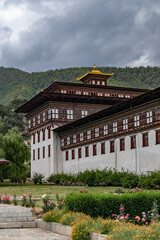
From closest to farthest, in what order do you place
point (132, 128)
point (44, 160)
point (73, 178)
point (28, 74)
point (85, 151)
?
point (132, 128), point (73, 178), point (85, 151), point (44, 160), point (28, 74)

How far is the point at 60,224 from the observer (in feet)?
44.3

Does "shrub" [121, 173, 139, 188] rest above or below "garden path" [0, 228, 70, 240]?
above

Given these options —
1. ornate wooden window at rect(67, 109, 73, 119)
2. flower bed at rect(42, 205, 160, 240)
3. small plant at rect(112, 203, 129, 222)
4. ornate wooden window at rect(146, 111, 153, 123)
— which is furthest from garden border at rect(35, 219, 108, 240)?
ornate wooden window at rect(67, 109, 73, 119)

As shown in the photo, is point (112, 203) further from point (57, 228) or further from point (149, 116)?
point (149, 116)

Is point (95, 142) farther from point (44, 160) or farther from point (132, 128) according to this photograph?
point (44, 160)

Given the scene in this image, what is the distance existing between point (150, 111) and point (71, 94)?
2169 cm

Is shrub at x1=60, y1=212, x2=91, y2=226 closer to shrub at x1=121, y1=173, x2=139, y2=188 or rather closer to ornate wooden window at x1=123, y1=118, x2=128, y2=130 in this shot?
shrub at x1=121, y1=173, x2=139, y2=188

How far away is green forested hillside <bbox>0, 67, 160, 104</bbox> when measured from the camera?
139 meters

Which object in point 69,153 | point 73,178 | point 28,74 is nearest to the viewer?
point 73,178

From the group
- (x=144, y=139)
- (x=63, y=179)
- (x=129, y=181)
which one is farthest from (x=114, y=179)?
(x=63, y=179)

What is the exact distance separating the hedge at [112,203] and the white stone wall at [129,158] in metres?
20.6

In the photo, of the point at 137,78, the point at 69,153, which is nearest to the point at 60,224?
the point at 69,153

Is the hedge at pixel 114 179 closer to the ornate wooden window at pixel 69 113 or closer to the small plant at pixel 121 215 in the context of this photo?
the ornate wooden window at pixel 69 113

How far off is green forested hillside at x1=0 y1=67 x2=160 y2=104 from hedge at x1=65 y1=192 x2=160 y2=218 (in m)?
119
